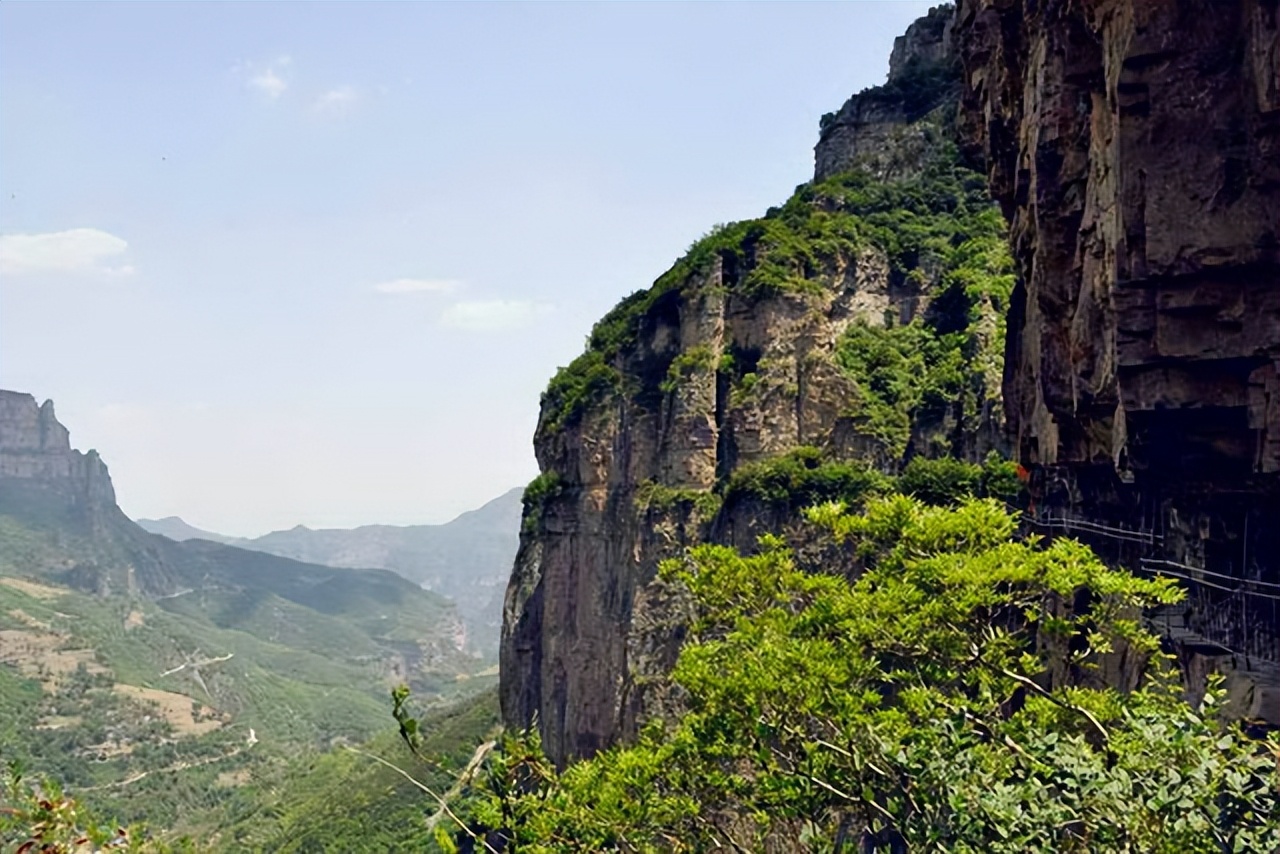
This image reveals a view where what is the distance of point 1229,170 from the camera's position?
46.2 ft

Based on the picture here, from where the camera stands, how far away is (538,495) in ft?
185

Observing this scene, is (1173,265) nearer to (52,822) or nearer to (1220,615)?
(1220,615)

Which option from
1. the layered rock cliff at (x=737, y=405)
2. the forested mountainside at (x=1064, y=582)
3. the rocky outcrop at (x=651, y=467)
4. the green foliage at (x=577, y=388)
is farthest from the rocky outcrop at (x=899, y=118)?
the forested mountainside at (x=1064, y=582)

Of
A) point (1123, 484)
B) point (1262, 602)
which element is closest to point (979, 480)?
point (1123, 484)

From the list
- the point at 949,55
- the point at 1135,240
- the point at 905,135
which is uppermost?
the point at 949,55

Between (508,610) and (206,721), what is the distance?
147 m

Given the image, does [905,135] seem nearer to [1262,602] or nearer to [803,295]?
[803,295]

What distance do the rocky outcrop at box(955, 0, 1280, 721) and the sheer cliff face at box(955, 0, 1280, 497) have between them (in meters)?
0.02

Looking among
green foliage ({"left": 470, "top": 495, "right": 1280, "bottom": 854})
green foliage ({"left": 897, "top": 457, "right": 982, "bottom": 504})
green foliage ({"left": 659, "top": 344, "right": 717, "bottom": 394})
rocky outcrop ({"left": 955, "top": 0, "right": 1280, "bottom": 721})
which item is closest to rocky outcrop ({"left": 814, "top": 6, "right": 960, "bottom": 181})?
green foliage ({"left": 659, "top": 344, "right": 717, "bottom": 394})

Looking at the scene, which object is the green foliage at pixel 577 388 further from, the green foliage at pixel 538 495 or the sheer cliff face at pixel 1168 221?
the sheer cliff face at pixel 1168 221

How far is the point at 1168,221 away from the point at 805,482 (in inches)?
1105

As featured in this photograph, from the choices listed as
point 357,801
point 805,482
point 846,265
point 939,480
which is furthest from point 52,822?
point 357,801

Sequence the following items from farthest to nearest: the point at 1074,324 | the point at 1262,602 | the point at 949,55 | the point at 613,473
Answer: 1. the point at 949,55
2. the point at 613,473
3. the point at 1074,324
4. the point at 1262,602

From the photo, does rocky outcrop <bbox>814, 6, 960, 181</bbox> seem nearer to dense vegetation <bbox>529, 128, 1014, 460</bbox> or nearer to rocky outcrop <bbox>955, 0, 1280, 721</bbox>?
dense vegetation <bbox>529, 128, 1014, 460</bbox>
